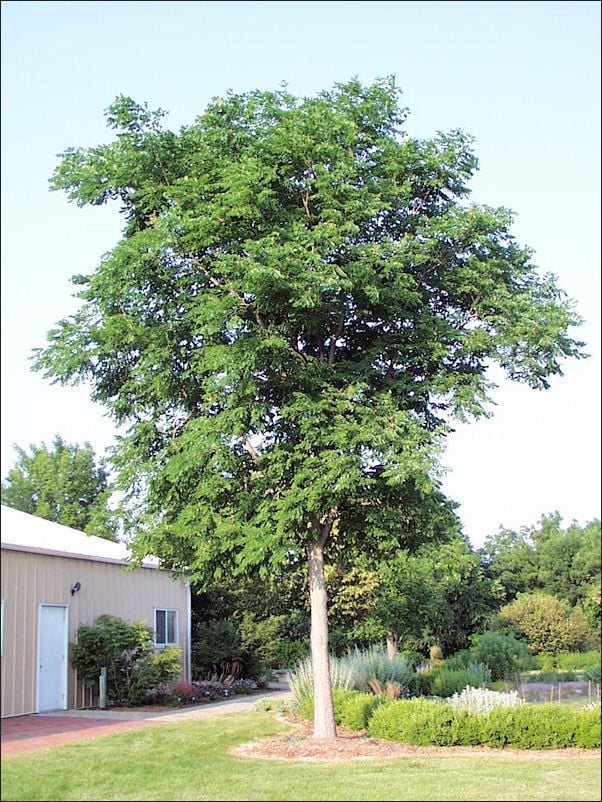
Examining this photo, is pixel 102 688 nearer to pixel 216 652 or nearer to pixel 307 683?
pixel 307 683

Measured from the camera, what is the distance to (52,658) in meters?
19.0

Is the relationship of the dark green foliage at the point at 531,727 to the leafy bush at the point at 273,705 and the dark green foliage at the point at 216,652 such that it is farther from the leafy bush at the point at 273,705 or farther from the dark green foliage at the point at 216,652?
the dark green foliage at the point at 216,652

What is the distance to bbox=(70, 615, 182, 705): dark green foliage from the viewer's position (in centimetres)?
1989

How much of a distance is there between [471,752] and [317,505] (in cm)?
444

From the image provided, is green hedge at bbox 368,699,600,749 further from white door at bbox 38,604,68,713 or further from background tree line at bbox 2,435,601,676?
white door at bbox 38,604,68,713

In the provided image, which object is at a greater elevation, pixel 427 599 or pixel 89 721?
pixel 427 599

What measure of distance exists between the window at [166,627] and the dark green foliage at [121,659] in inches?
101

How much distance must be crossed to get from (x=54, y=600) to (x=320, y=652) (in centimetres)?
745

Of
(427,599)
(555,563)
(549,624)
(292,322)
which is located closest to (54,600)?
(292,322)

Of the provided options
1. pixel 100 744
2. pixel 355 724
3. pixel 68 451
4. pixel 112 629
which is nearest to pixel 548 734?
pixel 355 724

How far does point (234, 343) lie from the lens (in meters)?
14.0

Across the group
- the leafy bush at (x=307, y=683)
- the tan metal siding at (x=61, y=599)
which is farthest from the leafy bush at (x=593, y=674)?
the tan metal siding at (x=61, y=599)

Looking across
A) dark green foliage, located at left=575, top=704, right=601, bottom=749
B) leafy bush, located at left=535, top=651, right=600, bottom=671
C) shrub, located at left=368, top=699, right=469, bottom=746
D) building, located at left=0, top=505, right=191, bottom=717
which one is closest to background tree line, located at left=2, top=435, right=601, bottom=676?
leafy bush, located at left=535, top=651, right=600, bottom=671

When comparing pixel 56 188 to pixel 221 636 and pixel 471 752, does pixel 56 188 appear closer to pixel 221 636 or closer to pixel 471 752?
pixel 471 752
